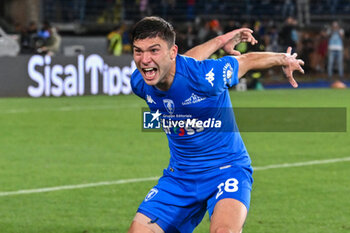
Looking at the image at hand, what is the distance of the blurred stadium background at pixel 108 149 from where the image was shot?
315 inches

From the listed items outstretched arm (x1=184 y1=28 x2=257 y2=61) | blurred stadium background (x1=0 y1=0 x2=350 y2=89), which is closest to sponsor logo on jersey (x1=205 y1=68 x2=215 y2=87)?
outstretched arm (x1=184 y1=28 x2=257 y2=61)

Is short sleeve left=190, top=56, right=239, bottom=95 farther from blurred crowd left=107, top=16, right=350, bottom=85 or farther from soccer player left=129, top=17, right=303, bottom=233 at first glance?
blurred crowd left=107, top=16, right=350, bottom=85

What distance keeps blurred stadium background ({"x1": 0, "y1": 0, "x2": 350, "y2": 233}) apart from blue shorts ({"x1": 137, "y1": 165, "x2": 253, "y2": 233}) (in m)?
2.03

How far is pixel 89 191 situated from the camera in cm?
920

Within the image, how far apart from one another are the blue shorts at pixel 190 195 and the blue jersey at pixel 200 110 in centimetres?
8

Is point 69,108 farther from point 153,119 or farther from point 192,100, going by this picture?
point 192,100

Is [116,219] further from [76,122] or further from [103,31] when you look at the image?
[103,31]

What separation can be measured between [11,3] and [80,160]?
29.1 meters

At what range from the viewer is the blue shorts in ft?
17.4

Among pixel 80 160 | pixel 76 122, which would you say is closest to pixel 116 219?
pixel 80 160

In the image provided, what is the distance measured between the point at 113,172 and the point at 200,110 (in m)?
5.22

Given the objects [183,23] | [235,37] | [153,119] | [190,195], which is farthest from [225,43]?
[183,23]

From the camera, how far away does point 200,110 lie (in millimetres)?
5410

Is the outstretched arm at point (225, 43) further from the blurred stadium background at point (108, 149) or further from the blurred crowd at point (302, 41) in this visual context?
the blurred crowd at point (302, 41)
